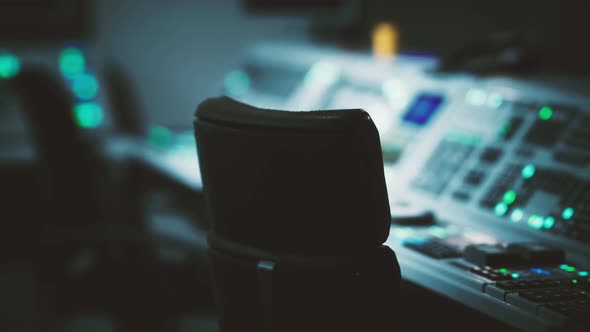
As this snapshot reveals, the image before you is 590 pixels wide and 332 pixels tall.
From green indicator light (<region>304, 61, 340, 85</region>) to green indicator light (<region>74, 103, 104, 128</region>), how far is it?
144 centimetres

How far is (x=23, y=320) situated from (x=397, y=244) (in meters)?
2.15

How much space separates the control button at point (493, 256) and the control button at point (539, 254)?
0.02 metres

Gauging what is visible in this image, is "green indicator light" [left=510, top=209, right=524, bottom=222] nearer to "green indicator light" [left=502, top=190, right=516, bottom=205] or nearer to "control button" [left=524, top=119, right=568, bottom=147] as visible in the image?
"green indicator light" [left=502, top=190, right=516, bottom=205]

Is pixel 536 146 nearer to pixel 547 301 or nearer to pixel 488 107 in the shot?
pixel 488 107

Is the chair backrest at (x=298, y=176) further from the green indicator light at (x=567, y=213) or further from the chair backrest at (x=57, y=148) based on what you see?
the chair backrest at (x=57, y=148)

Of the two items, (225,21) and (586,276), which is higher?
(225,21)

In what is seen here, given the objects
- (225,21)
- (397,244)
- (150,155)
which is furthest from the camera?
(225,21)

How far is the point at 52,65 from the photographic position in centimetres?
386

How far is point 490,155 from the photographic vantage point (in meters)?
1.91

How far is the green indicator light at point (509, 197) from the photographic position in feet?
5.82

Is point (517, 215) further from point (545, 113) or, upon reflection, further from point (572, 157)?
point (545, 113)

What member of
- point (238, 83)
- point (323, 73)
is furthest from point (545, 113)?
point (238, 83)

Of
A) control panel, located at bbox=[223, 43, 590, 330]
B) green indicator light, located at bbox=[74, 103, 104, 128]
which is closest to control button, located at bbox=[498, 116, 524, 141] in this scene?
control panel, located at bbox=[223, 43, 590, 330]

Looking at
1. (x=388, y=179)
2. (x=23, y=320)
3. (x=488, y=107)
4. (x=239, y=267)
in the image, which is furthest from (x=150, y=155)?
(x=239, y=267)
